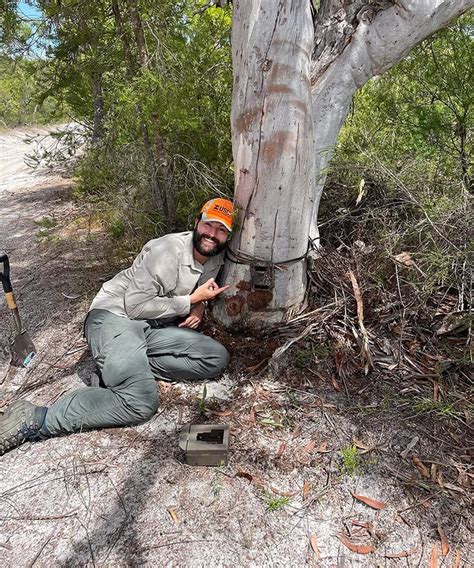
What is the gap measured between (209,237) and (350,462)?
1816 mm

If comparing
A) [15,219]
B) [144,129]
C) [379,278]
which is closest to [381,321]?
[379,278]

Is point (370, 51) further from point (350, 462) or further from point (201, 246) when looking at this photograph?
point (350, 462)

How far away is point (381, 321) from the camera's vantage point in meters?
3.35

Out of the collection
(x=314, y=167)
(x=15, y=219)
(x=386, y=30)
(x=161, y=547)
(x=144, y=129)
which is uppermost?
(x=386, y=30)

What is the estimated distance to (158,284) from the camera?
3242mm

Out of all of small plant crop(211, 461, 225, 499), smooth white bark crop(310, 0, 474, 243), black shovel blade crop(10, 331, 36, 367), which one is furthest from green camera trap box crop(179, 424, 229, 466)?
smooth white bark crop(310, 0, 474, 243)

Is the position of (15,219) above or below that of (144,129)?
below

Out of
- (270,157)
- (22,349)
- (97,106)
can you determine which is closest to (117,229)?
(97,106)

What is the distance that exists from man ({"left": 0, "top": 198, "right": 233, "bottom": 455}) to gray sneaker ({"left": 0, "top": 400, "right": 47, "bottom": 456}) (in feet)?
0.03

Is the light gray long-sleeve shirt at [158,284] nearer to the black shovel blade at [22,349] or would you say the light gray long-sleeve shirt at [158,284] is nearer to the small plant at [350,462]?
the black shovel blade at [22,349]

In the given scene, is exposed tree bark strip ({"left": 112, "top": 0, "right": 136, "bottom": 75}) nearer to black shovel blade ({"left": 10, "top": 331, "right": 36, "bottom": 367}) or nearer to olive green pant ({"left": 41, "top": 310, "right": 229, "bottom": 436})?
olive green pant ({"left": 41, "top": 310, "right": 229, "bottom": 436})

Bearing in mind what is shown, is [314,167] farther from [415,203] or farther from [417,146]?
[417,146]

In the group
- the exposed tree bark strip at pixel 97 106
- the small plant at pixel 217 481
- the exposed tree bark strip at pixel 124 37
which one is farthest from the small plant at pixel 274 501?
the exposed tree bark strip at pixel 97 106

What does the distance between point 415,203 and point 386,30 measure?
133cm
